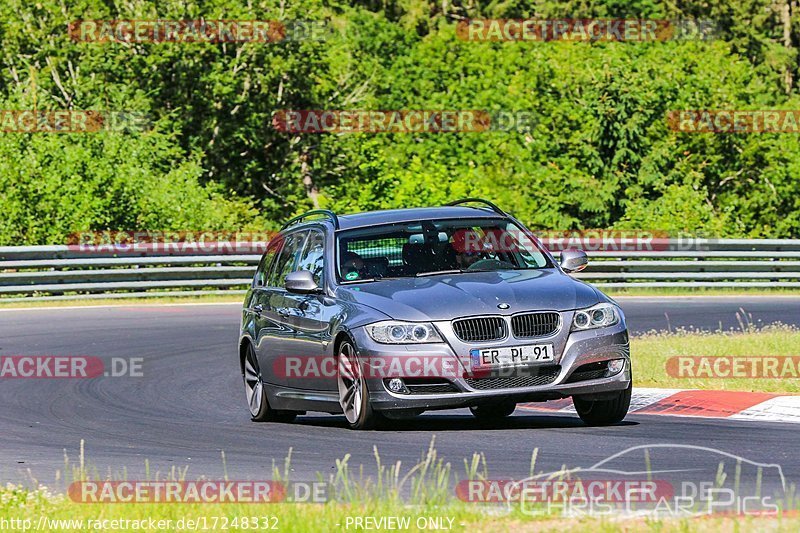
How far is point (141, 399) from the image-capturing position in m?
14.7

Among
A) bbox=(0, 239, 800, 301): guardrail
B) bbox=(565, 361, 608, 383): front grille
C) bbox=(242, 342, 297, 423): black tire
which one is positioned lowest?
bbox=(0, 239, 800, 301): guardrail

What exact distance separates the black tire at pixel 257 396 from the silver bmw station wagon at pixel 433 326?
0.03m

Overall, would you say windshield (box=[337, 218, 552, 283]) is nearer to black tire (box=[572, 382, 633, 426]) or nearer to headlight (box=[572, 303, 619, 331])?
headlight (box=[572, 303, 619, 331])

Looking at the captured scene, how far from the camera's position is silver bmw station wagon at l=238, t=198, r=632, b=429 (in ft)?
33.8

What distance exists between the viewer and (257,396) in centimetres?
1277

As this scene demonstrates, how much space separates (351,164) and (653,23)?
26.0 meters

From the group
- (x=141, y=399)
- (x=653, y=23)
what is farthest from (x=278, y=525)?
(x=653, y=23)

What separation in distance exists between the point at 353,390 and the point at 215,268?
60.1ft

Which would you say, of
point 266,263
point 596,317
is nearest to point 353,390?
point 596,317

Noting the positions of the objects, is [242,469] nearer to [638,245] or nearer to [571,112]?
[638,245]

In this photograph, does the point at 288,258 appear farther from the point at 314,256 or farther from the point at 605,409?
the point at 605,409

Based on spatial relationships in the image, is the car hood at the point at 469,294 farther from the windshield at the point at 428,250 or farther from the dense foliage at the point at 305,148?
the dense foliage at the point at 305,148

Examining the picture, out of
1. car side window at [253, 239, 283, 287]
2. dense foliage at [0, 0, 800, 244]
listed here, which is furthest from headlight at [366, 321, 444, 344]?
dense foliage at [0, 0, 800, 244]

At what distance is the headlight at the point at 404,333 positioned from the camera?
10305 millimetres
